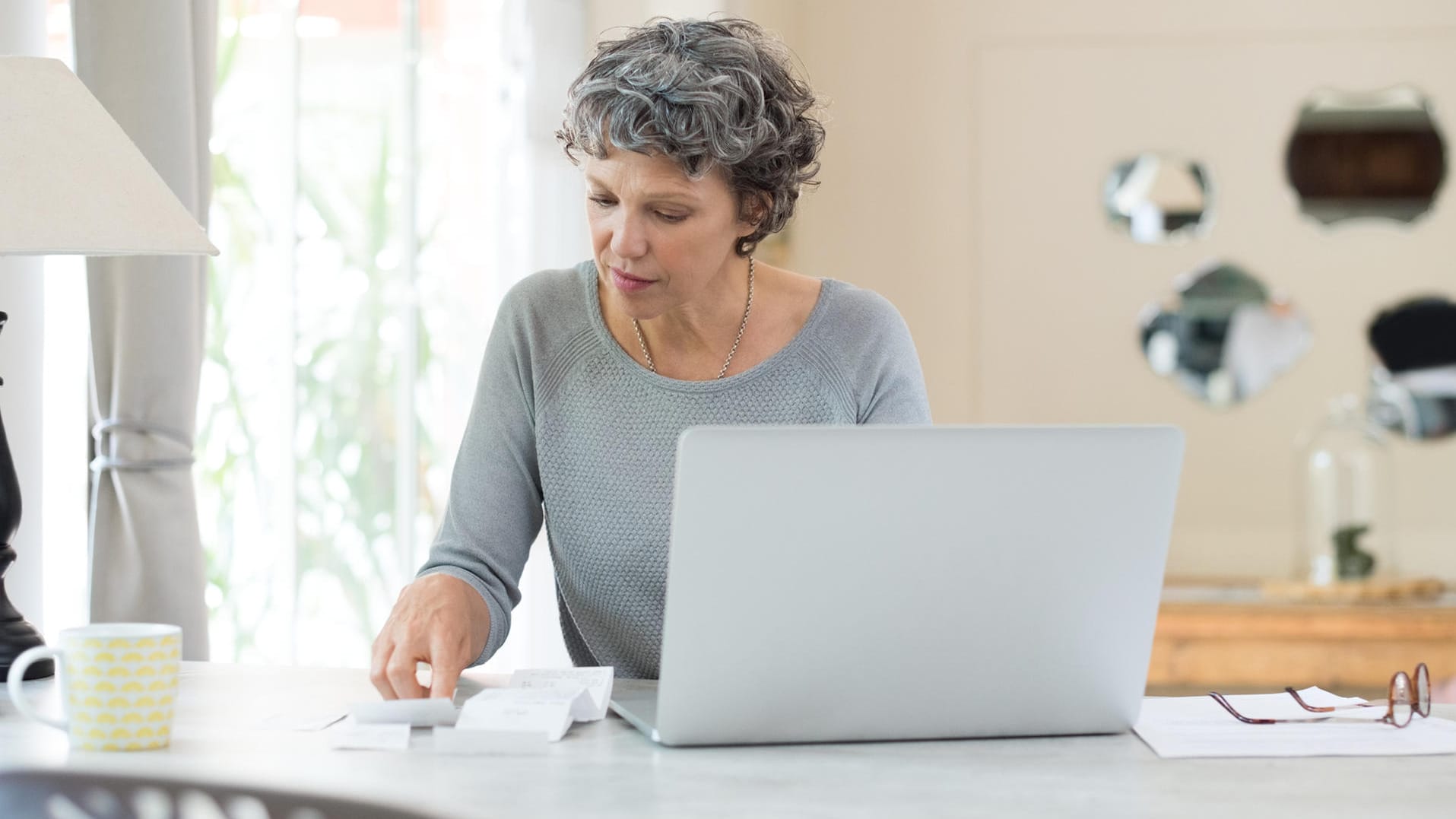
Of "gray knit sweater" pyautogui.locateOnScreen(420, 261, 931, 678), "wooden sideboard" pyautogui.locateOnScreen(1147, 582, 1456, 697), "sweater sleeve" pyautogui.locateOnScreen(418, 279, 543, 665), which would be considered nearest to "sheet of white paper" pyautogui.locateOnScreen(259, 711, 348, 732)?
"sweater sleeve" pyautogui.locateOnScreen(418, 279, 543, 665)

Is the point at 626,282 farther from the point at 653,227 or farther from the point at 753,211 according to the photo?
the point at 753,211

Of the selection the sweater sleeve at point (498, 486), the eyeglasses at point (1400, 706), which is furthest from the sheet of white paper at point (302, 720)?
the eyeglasses at point (1400, 706)

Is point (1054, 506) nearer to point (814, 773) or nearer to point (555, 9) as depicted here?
point (814, 773)

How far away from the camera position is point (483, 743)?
1052 mm

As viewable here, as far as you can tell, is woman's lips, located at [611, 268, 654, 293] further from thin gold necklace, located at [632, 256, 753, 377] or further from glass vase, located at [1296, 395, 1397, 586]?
glass vase, located at [1296, 395, 1397, 586]

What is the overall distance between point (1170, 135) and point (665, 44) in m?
2.67

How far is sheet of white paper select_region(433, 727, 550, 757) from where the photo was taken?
3.44ft

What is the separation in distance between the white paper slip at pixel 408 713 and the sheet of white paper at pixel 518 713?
14 mm

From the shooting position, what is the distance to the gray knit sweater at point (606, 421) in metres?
1.62

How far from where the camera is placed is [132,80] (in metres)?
1.68

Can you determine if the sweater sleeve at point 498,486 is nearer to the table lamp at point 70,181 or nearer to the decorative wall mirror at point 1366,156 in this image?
the table lamp at point 70,181

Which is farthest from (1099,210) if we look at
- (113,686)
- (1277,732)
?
(113,686)

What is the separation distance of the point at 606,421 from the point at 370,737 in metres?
0.64

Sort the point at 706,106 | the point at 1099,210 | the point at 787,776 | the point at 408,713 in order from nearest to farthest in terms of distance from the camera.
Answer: the point at 787,776, the point at 408,713, the point at 706,106, the point at 1099,210
